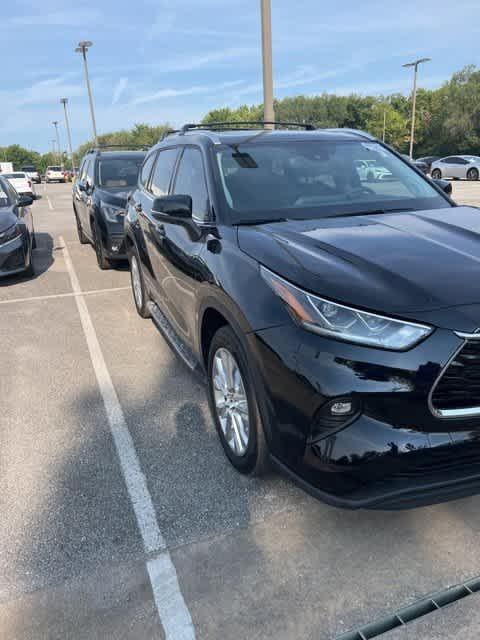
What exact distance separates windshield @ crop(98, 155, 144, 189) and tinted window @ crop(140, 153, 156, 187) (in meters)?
3.30

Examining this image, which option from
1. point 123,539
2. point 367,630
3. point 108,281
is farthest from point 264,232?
point 108,281

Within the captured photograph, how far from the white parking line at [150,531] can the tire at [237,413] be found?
20.4 inches

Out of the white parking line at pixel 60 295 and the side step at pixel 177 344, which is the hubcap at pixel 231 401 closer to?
the side step at pixel 177 344

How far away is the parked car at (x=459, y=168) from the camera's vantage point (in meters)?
29.8

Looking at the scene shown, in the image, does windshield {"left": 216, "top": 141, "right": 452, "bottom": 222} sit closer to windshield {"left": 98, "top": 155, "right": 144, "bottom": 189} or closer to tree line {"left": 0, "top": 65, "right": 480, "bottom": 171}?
windshield {"left": 98, "top": 155, "right": 144, "bottom": 189}

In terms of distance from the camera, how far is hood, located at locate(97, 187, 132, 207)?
7871 millimetres

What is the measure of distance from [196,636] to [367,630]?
0.64 m

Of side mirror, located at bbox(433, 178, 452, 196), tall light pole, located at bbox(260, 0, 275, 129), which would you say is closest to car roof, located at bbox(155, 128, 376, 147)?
side mirror, located at bbox(433, 178, 452, 196)

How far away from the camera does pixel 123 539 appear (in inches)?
101

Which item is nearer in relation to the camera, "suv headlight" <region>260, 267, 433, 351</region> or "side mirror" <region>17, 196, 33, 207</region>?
"suv headlight" <region>260, 267, 433, 351</region>

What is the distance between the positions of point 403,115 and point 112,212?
76.3 m

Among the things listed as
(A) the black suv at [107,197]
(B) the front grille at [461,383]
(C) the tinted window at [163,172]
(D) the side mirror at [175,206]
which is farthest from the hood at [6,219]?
(B) the front grille at [461,383]

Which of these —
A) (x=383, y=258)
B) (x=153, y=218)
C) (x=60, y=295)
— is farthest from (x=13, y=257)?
(x=383, y=258)

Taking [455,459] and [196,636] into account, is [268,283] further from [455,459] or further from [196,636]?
[196,636]
